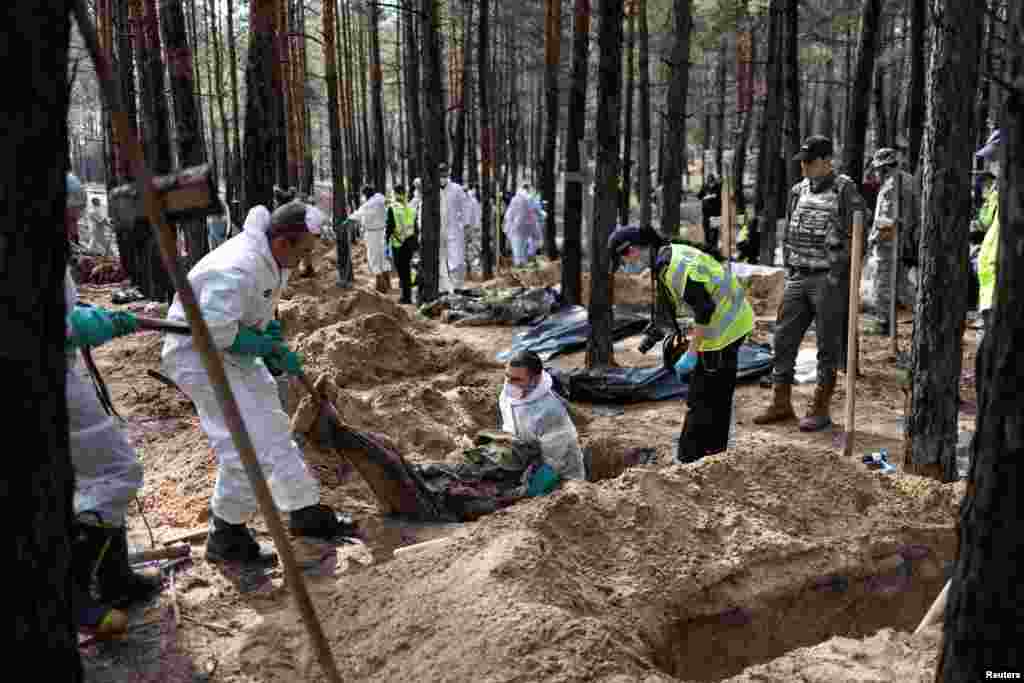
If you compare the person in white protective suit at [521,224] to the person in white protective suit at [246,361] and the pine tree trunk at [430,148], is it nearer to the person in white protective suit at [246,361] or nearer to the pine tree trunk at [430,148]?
the pine tree trunk at [430,148]

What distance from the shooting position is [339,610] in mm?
3738

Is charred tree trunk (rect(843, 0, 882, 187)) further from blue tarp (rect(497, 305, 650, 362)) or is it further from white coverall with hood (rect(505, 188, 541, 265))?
white coverall with hood (rect(505, 188, 541, 265))

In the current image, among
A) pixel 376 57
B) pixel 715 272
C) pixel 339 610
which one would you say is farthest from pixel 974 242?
pixel 376 57

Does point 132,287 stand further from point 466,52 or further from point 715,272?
point 715,272

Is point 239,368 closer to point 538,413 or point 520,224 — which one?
point 538,413

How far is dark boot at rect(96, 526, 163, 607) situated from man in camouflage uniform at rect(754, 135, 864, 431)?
16.6ft

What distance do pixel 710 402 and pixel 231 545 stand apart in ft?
9.52

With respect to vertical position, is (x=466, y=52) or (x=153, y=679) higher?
(x=466, y=52)

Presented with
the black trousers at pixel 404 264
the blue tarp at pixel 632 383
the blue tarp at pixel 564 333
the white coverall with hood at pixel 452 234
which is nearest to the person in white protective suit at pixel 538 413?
the blue tarp at pixel 632 383

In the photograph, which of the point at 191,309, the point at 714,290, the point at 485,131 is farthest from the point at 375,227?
the point at 191,309

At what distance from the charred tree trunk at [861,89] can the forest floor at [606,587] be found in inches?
272

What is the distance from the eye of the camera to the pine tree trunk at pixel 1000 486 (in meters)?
1.79

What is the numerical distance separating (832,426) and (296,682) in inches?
205

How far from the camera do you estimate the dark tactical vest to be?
6.89 m
